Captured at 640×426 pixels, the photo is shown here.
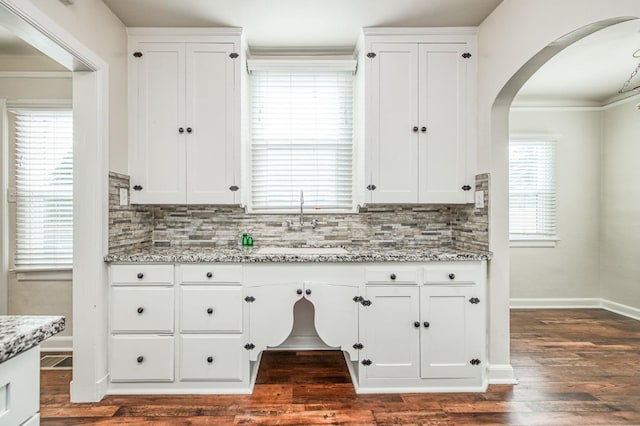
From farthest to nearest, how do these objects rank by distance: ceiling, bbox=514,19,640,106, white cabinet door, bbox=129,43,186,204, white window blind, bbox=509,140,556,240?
white window blind, bbox=509,140,556,240 < ceiling, bbox=514,19,640,106 < white cabinet door, bbox=129,43,186,204

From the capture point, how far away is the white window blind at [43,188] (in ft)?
10.0

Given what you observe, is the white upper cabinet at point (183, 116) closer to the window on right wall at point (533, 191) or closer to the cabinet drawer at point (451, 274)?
the cabinet drawer at point (451, 274)

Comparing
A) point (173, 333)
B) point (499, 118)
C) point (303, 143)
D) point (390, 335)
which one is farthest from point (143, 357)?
point (499, 118)

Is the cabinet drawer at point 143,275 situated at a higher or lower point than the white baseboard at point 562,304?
higher

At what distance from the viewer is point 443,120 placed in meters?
2.67

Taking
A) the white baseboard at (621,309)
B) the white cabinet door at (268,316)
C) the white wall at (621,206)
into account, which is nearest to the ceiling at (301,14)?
the white cabinet door at (268,316)

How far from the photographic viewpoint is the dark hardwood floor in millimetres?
2068

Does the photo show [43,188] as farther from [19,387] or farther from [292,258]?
[19,387]

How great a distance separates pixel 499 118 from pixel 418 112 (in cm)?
58

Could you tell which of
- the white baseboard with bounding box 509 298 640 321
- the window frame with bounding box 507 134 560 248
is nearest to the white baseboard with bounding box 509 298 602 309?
the white baseboard with bounding box 509 298 640 321

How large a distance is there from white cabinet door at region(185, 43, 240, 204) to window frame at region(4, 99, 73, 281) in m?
1.37

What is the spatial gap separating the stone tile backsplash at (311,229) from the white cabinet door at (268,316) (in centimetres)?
70

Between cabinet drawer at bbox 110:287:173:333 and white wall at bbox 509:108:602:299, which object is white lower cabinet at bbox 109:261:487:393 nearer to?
cabinet drawer at bbox 110:287:173:333

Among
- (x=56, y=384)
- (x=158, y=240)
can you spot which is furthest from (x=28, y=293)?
(x=158, y=240)
